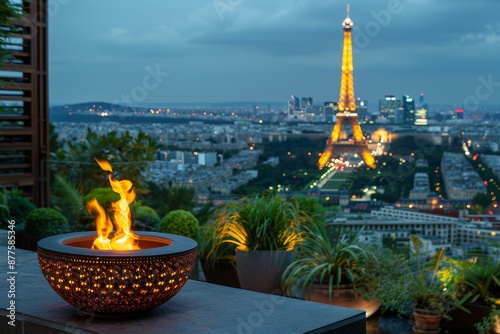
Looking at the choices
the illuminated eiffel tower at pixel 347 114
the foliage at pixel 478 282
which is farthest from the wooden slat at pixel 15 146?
the foliage at pixel 478 282

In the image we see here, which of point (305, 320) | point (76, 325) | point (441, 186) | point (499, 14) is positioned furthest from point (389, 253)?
point (76, 325)

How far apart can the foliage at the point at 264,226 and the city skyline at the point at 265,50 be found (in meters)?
1.60

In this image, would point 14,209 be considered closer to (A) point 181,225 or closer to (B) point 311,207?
(A) point 181,225

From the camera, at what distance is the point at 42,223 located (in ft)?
18.0

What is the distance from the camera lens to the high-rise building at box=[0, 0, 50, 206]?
264 inches

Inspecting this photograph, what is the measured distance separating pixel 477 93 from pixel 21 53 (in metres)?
4.17

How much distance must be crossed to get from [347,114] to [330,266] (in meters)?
2.50

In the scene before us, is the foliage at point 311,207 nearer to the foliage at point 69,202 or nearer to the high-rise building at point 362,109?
the high-rise building at point 362,109

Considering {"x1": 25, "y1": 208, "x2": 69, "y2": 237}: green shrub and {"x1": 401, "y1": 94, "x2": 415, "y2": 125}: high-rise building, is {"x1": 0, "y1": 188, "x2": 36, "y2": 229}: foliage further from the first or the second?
{"x1": 401, "y1": 94, "x2": 415, "y2": 125}: high-rise building

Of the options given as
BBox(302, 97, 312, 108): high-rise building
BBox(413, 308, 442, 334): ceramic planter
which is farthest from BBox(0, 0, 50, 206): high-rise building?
BBox(413, 308, 442, 334): ceramic planter

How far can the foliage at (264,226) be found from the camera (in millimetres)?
4789

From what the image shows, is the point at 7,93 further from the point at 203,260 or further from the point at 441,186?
the point at 441,186

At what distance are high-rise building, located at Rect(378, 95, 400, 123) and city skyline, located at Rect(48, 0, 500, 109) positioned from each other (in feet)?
0.23

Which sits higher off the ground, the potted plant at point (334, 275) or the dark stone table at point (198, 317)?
the dark stone table at point (198, 317)
